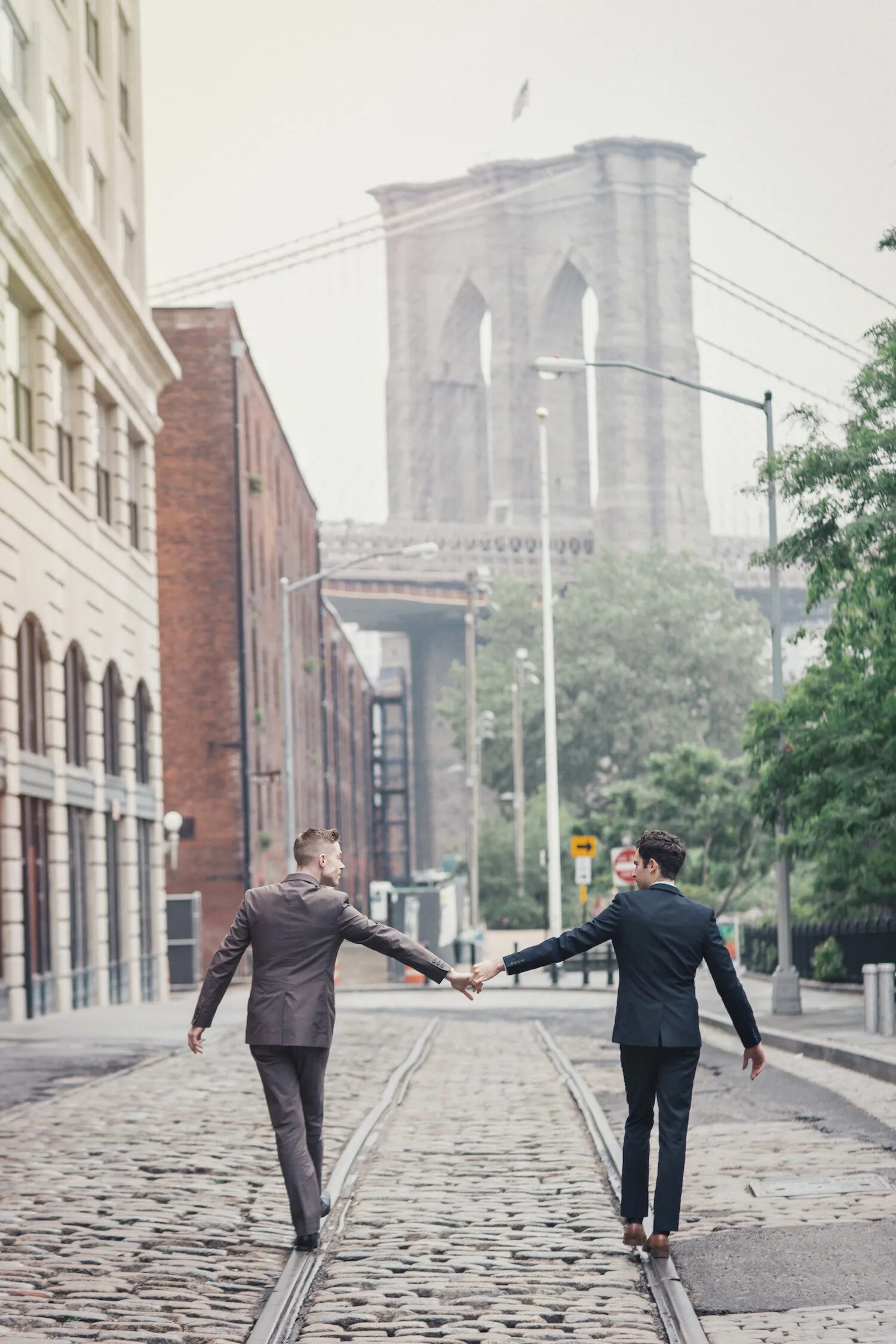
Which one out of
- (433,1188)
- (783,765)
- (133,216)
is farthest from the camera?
(133,216)

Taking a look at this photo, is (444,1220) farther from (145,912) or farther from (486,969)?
(145,912)

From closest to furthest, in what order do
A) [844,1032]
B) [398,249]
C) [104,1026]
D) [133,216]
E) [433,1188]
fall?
1. [433,1188]
2. [844,1032]
3. [104,1026]
4. [133,216]
5. [398,249]

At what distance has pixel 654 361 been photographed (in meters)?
145

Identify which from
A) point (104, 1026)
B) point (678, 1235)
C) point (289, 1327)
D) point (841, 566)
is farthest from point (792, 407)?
point (289, 1327)

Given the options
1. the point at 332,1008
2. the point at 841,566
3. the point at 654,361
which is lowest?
the point at 332,1008

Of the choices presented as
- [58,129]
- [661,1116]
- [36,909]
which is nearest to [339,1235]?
[661,1116]

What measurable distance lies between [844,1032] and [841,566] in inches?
187

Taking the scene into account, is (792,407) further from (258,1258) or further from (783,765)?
(258,1258)

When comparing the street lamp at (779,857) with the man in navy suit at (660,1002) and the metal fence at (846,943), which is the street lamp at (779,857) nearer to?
the metal fence at (846,943)

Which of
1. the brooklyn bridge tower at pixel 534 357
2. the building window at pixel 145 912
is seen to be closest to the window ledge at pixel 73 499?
the building window at pixel 145 912

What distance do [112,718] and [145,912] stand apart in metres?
4.19

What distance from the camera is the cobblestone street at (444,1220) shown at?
23.6 ft

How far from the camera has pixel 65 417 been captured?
1250 inches

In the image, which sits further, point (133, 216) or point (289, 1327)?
point (133, 216)
